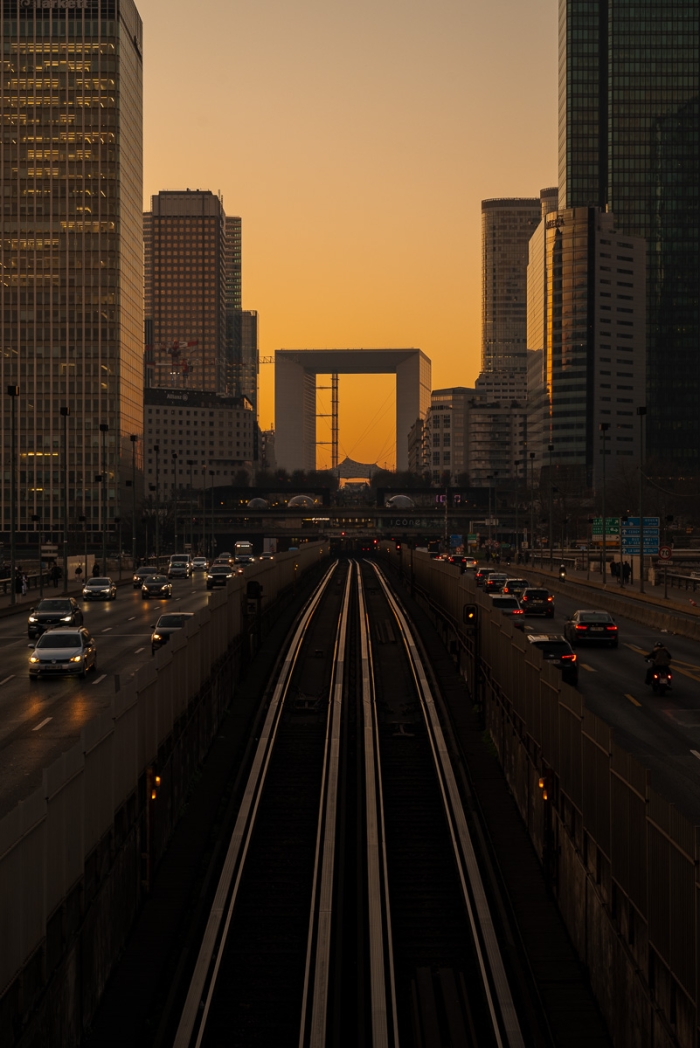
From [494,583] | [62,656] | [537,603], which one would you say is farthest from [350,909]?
[494,583]

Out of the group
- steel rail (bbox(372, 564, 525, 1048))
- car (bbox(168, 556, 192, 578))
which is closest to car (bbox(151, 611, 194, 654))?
steel rail (bbox(372, 564, 525, 1048))

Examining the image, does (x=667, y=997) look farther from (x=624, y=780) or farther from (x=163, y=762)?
(x=163, y=762)

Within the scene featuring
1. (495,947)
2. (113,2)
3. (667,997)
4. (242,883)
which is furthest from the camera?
(113,2)

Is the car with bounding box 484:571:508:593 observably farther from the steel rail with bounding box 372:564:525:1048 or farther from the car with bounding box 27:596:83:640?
the steel rail with bounding box 372:564:525:1048

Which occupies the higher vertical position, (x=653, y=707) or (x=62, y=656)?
(x=62, y=656)

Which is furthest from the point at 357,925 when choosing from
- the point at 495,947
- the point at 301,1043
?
the point at 301,1043

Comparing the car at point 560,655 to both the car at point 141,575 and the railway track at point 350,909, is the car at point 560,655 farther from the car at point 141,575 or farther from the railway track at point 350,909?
the car at point 141,575

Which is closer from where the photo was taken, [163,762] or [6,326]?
[163,762]

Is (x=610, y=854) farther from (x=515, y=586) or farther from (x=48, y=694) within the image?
(x=515, y=586)
